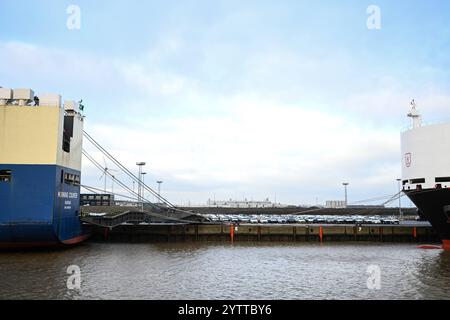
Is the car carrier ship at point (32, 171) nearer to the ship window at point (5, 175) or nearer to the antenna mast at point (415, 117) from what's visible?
the ship window at point (5, 175)

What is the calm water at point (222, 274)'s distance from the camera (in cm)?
1566

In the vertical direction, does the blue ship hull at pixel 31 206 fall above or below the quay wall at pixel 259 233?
above

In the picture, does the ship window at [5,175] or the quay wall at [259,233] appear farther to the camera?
the quay wall at [259,233]

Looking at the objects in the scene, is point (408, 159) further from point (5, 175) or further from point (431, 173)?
point (5, 175)

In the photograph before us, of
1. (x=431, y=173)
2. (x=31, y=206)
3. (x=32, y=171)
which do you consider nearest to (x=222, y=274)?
(x=31, y=206)

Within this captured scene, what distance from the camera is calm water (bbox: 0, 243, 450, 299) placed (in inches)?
617

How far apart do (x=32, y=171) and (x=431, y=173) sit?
100ft

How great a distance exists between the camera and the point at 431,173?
30984mm

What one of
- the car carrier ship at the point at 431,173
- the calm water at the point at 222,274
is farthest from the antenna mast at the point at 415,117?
the calm water at the point at 222,274

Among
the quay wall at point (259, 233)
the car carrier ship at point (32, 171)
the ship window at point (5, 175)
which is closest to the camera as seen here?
the car carrier ship at point (32, 171)

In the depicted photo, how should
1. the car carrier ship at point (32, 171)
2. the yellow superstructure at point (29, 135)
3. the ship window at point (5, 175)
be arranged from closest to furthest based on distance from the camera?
the car carrier ship at point (32, 171)
the ship window at point (5, 175)
the yellow superstructure at point (29, 135)

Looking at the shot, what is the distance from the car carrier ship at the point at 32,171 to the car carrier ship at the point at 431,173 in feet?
92.6
